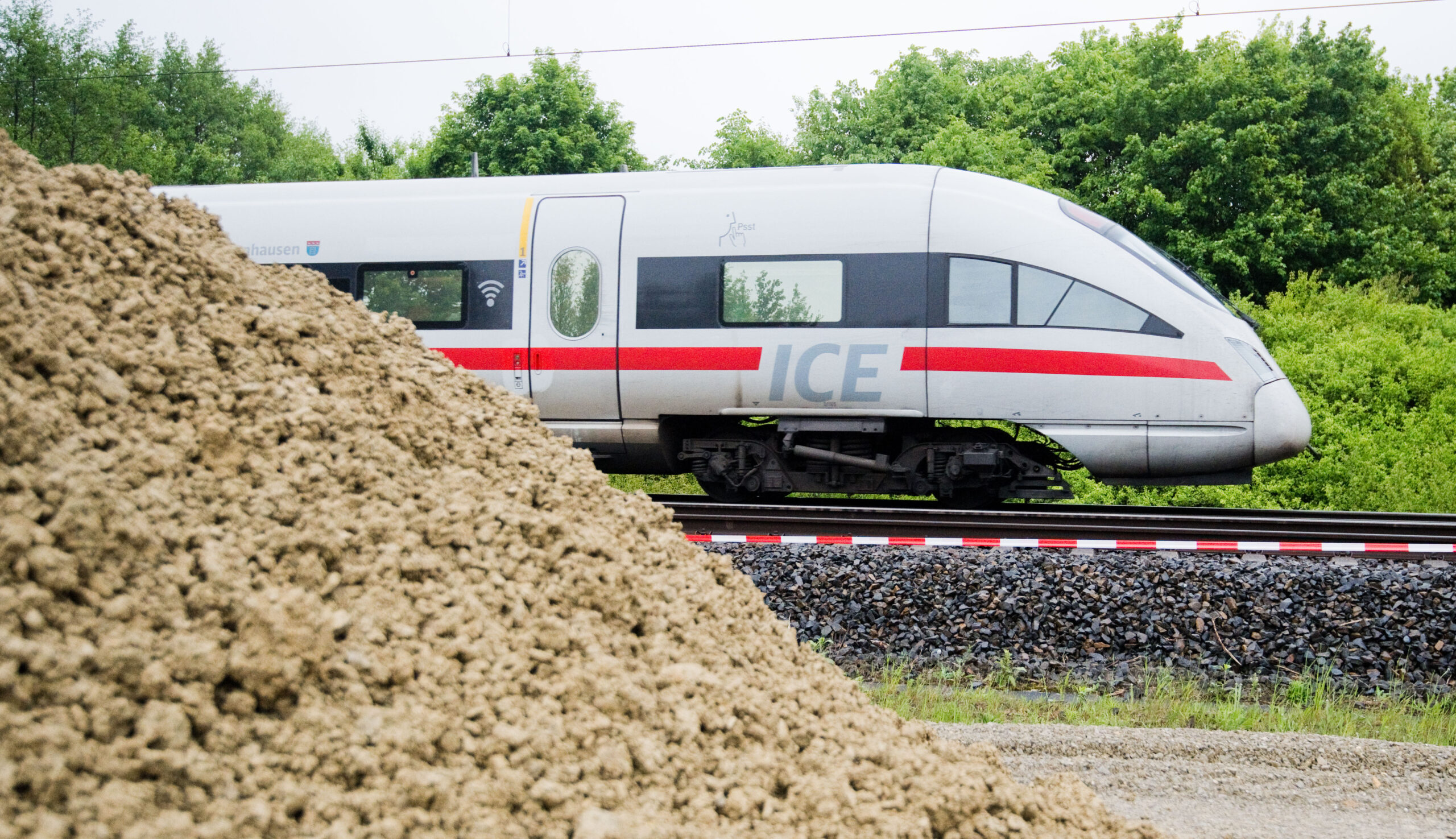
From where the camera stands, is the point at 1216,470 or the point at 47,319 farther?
the point at 1216,470

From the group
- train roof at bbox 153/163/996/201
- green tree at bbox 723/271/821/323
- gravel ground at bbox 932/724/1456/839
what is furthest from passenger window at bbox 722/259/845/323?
gravel ground at bbox 932/724/1456/839

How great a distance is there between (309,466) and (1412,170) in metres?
35.1

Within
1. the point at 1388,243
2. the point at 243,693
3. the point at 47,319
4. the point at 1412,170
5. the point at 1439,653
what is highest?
the point at 1412,170

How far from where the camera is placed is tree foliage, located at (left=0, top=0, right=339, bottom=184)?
3962cm

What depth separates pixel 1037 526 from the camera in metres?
7.94

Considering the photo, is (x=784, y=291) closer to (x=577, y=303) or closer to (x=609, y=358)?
(x=609, y=358)

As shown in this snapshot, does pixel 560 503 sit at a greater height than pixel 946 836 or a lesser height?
greater

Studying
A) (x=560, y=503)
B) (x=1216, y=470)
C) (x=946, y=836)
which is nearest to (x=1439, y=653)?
(x=1216, y=470)

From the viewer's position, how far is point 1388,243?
2472 centimetres

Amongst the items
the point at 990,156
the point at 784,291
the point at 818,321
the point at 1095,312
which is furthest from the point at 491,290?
the point at 990,156

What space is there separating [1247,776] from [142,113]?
5621 cm

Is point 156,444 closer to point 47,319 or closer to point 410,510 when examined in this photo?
point 47,319

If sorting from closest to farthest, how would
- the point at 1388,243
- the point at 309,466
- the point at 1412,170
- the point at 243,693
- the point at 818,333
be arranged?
the point at 243,693
the point at 309,466
the point at 818,333
the point at 1388,243
the point at 1412,170

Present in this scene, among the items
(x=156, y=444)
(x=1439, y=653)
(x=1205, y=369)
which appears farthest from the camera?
(x=1205, y=369)
